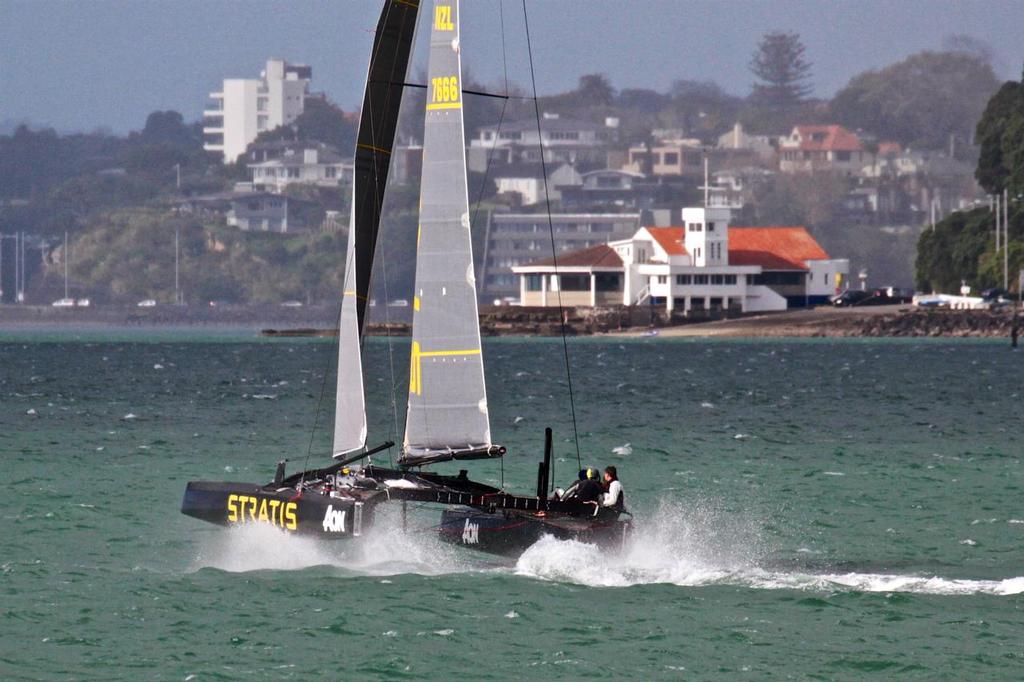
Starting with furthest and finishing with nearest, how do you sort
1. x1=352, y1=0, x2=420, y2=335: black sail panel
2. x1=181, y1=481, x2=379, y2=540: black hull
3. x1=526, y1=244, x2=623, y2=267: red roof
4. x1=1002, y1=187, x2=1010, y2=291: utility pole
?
x1=526, y1=244, x2=623, y2=267: red roof < x1=1002, y1=187, x2=1010, y2=291: utility pole < x1=352, y1=0, x2=420, y2=335: black sail panel < x1=181, y1=481, x2=379, y2=540: black hull

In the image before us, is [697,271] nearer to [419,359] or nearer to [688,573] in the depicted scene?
[419,359]

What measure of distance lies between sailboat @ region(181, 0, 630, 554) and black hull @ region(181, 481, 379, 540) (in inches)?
1.2

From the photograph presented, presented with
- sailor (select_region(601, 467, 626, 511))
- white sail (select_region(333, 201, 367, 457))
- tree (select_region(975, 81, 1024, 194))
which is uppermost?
tree (select_region(975, 81, 1024, 194))

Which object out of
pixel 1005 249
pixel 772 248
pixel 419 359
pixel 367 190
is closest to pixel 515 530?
pixel 419 359

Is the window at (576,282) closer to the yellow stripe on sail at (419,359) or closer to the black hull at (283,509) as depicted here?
the black hull at (283,509)

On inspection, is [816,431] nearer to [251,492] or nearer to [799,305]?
[251,492]

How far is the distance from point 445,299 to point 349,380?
2124mm

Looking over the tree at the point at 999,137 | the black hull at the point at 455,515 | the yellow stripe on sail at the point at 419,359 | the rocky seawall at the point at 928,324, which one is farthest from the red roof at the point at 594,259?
the black hull at the point at 455,515

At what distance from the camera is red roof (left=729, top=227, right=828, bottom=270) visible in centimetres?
18250

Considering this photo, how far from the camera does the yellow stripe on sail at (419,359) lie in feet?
96.2

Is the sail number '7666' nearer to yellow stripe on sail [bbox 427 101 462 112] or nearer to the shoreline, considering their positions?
yellow stripe on sail [bbox 427 101 462 112]

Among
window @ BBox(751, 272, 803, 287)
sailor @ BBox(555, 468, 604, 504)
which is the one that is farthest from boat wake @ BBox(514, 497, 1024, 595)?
window @ BBox(751, 272, 803, 287)

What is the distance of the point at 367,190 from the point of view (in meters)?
29.3

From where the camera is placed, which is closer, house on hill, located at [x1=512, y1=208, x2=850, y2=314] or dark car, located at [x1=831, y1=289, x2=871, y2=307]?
house on hill, located at [x1=512, y1=208, x2=850, y2=314]
